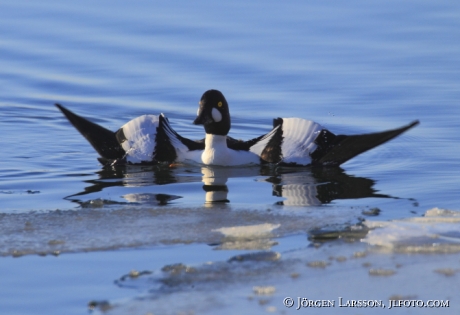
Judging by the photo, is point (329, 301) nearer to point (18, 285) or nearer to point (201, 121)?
point (18, 285)

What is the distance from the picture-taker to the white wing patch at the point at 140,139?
10.2 m

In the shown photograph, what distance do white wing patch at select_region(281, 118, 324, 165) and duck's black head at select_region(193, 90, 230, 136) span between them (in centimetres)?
71

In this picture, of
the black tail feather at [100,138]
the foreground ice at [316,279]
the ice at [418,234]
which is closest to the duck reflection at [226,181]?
the black tail feather at [100,138]

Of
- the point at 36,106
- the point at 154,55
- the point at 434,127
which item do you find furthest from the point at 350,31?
the point at 36,106

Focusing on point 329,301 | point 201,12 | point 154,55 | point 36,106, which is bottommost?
point 329,301

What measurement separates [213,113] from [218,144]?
38cm

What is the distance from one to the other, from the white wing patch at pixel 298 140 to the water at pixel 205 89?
209mm

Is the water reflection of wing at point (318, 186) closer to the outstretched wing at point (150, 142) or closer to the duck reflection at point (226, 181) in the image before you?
the duck reflection at point (226, 181)

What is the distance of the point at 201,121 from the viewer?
9930 mm

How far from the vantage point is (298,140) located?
10.0m

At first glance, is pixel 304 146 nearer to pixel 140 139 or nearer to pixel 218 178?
pixel 218 178

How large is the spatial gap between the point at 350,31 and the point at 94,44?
4.94 m

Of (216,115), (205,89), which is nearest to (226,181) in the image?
(216,115)

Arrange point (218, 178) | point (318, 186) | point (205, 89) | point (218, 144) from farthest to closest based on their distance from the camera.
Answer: point (205, 89), point (218, 144), point (218, 178), point (318, 186)
